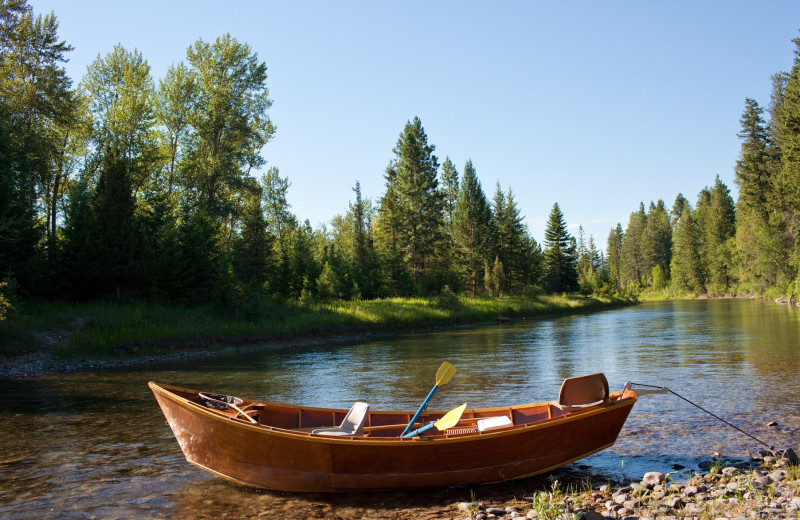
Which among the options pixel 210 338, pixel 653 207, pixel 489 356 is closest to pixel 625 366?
pixel 489 356

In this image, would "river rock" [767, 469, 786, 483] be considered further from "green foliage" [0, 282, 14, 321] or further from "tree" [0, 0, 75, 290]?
"tree" [0, 0, 75, 290]

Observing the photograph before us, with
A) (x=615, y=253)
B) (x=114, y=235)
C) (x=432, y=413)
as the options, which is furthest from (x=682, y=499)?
(x=615, y=253)

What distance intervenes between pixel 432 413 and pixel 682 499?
408 centimetres

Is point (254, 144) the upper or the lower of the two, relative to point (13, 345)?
upper

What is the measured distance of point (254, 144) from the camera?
47031 mm

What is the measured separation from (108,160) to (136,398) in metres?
18.7

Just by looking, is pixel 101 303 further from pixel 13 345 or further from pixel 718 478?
pixel 718 478

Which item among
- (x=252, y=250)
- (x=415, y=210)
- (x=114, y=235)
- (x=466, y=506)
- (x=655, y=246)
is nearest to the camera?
(x=466, y=506)

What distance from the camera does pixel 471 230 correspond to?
221 feet

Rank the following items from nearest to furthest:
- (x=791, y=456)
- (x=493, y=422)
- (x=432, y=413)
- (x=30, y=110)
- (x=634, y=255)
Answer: (x=791, y=456) < (x=493, y=422) < (x=432, y=413) < (x=30, y=110) < (x=634, y=255)

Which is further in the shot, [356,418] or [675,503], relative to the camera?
[356,418]

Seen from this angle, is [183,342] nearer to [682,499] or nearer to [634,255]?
[682,499]

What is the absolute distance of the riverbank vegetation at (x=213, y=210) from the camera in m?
28.8

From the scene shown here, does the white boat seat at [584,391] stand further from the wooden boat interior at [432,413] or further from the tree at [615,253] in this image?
the tree at [615,253]
